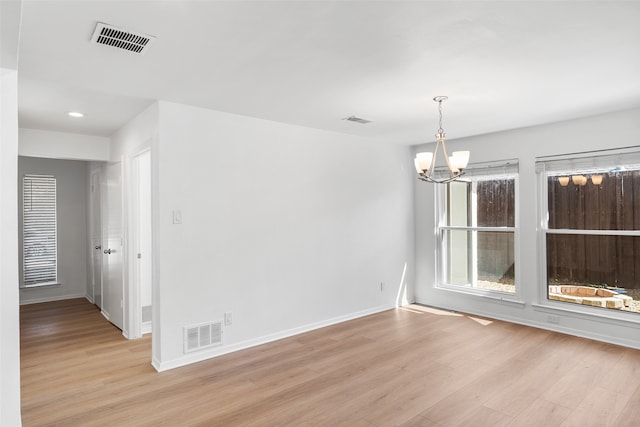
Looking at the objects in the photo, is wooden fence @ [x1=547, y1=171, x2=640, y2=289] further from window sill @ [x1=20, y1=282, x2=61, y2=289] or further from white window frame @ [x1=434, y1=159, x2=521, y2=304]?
window sill @ [x1=20, y1=282, x2=61, y2=289]

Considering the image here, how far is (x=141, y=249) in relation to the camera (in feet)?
15.3

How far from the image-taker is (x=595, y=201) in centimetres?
435

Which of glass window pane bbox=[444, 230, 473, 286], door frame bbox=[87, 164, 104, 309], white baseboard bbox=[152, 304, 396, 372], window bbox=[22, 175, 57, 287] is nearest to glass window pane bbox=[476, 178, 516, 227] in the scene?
glass window pane bbox=[444, 230, 473, 286]

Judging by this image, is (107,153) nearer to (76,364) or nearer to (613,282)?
(76,364)

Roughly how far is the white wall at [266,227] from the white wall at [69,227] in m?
3.96

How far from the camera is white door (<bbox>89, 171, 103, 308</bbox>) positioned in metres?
5.77

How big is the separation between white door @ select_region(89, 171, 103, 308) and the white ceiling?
186 centimetres

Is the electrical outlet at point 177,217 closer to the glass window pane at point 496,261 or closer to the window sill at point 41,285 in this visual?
the glass window pane at point 496,261

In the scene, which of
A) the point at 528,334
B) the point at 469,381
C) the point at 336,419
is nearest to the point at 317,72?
the point at 336,419

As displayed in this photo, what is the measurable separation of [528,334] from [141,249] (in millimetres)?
4719

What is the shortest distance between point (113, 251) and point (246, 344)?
2.28m

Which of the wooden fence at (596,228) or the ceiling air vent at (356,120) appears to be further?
the ceiling air vent at (356,120)

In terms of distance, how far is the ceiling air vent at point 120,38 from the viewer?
2.17 m

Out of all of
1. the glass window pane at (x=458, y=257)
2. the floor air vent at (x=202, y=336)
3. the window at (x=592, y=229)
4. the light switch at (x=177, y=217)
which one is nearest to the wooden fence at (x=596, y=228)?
the window at (x=592, y=229)
